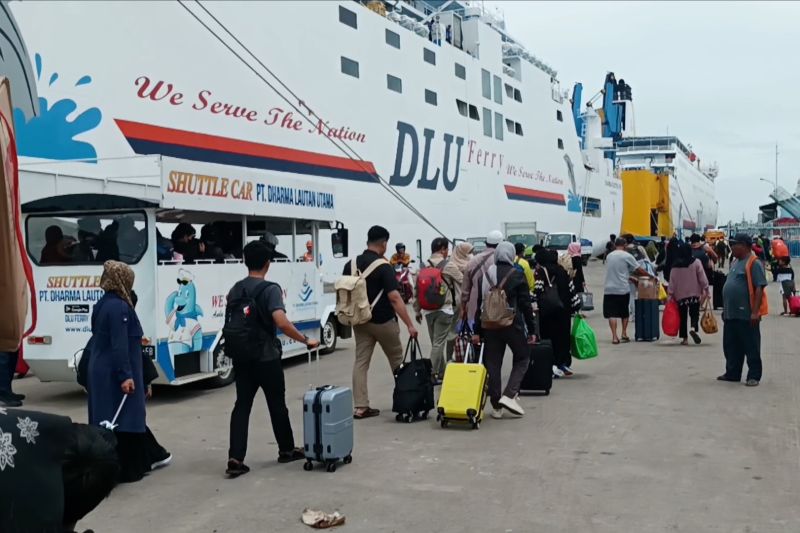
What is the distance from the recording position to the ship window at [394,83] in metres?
22.8

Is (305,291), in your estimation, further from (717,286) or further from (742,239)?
(717,286)

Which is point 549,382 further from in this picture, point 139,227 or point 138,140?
point 138,140

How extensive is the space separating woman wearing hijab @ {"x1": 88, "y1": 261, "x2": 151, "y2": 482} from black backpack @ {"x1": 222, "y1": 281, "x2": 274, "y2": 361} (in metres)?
0.67

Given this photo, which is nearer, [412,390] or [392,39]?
[412,390]

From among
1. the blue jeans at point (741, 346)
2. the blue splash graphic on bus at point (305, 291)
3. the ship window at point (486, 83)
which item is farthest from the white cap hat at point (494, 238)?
the ship window at point (486, 83)

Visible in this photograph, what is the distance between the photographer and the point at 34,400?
9.03 meters

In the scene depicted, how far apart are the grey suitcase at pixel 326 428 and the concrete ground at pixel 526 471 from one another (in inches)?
4.8

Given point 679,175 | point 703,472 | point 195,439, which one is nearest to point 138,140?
point 195,439

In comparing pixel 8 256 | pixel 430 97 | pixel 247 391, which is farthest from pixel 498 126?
pixel 8 256

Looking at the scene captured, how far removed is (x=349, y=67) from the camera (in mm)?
21109

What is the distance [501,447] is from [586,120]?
41.8 m

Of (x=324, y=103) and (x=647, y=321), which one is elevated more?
(x=324, y=103)

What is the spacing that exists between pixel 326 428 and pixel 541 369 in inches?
135

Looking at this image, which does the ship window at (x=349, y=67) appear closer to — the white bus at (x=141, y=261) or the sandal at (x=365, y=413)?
the white bus at (x=141, y=261)
